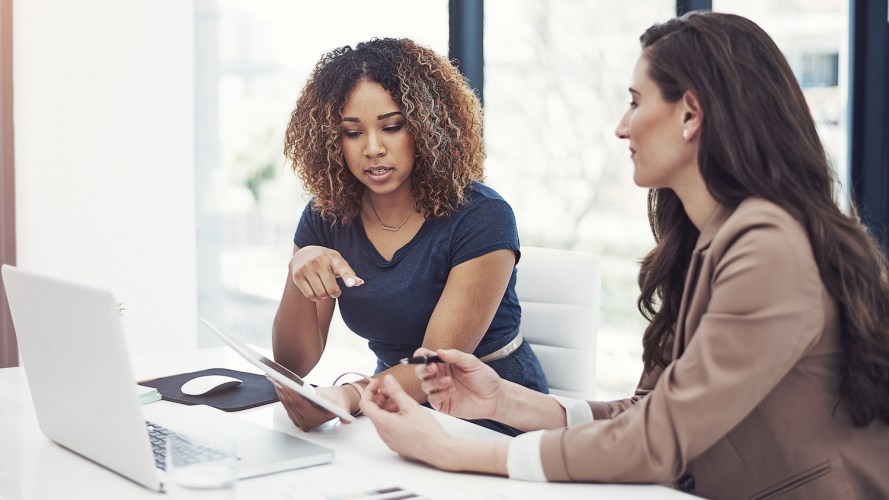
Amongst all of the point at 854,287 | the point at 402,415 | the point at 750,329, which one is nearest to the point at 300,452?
the point at 402,415

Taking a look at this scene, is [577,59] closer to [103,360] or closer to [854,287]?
[854,287]

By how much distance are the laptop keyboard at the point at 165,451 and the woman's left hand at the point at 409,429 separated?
224mm

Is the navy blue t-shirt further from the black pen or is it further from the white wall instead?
the white wall

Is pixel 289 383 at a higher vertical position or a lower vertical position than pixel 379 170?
lower

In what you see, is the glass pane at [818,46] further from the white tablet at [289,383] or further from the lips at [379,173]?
the white tablet at [289,383]

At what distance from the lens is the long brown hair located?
1.17 m

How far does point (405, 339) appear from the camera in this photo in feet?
6.38

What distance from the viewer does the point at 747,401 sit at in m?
1.11

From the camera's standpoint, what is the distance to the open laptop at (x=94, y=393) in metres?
1.10

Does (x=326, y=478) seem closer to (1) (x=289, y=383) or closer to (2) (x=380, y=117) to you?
(1) (x=289, y=383)

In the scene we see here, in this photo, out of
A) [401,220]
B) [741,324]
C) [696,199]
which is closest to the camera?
[741,324]

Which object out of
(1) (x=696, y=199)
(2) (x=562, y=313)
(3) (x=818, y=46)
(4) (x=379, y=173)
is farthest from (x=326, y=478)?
(3) (x=818, y=46)

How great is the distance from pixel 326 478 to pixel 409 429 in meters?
0.13

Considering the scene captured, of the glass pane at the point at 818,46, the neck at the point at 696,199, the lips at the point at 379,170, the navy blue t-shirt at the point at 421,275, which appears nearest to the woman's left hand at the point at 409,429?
the neck at the point at 696,199
